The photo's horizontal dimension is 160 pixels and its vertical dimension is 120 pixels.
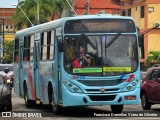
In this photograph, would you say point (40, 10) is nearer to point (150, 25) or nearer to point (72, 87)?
point (150, 25)

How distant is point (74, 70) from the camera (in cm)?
1839

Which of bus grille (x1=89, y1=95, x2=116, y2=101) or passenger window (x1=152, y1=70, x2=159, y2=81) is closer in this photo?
bus grille (x1=89, y1=95, x2=116, y2=101)

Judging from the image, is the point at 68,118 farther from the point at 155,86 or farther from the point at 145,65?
the point at 145,65

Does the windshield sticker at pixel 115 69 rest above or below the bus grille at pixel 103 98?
above

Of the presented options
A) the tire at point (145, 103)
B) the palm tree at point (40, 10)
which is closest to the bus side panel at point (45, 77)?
the tire at point (145, 103)

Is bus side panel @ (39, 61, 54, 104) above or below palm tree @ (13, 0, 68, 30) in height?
below

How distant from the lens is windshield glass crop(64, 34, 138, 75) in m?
18.4

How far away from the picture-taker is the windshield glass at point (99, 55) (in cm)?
1841

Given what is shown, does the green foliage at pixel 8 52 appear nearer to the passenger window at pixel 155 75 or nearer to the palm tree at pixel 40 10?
the palm tree at pixel 40 10

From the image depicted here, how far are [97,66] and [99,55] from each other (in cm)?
34

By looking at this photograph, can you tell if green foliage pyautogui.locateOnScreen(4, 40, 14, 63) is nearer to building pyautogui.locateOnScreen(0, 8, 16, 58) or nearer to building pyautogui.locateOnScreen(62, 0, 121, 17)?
building pyautogui.locateOnScreen(0, 8, 16, 58)

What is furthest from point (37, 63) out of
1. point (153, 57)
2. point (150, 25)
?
point (150, 25)

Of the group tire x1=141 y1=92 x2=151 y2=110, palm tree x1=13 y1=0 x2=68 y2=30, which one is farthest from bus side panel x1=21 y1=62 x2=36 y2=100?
palm tree x1=13 y1=0 x2=68 y2=30

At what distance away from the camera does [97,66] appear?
18.4 m
